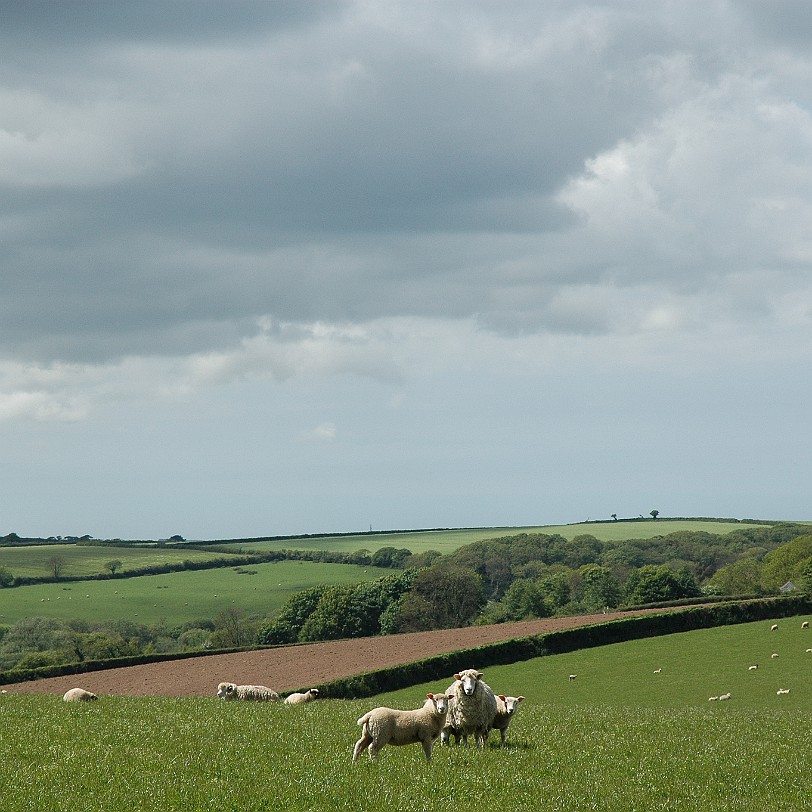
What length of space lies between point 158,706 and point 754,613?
56128 mm

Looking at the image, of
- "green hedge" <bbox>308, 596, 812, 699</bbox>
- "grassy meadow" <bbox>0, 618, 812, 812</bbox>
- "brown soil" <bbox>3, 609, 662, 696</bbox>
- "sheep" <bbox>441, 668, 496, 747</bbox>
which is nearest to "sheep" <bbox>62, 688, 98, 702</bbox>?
"grassy meadow" <bbox>0, 618, 812, 812</bbox>

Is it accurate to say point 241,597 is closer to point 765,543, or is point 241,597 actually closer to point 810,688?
point 765,543

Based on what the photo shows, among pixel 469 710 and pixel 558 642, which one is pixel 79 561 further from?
pixel 469 710

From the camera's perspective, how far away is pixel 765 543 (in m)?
189

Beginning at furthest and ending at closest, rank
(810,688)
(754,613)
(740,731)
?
(754,613)
(810,688)
(740,731)

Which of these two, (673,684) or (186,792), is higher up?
(186,792)

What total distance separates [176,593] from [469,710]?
144 metres

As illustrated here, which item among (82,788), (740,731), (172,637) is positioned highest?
(82,788)

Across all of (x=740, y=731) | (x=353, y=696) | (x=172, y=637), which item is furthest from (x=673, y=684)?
(x=172, y=637)

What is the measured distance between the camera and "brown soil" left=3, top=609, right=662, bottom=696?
57.7 metres

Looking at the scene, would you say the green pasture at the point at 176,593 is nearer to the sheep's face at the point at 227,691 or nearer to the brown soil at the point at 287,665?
the brown soil at the point at 287,665

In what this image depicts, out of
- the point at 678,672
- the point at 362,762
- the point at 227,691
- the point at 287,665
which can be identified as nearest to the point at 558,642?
the point at 678,672

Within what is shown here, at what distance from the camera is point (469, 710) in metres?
21.2

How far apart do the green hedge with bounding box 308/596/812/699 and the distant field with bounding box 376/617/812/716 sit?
1.16 metres
